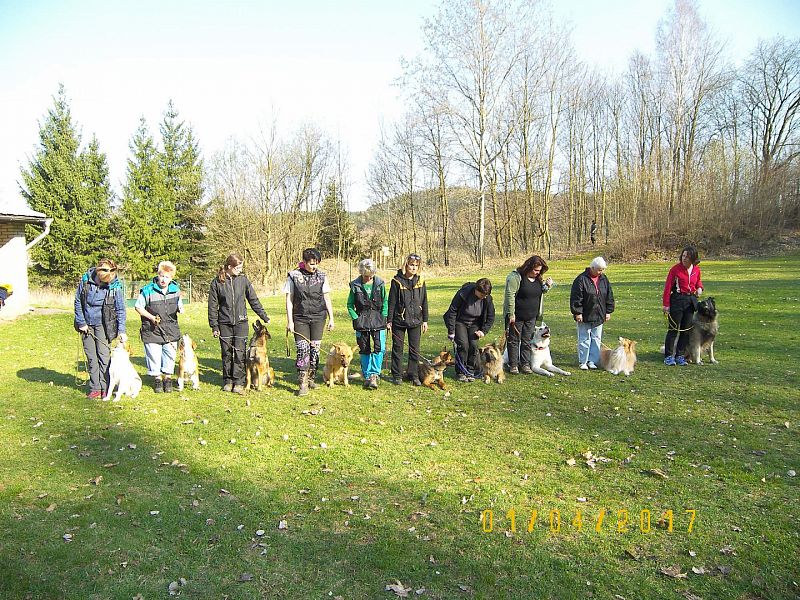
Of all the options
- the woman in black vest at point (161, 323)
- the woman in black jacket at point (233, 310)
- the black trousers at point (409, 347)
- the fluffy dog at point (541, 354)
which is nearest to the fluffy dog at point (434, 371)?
the black trousers at point (409, 347)

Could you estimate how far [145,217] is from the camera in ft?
109

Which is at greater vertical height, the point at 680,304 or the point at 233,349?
the point at 680,304

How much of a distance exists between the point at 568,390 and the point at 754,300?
11.6 m

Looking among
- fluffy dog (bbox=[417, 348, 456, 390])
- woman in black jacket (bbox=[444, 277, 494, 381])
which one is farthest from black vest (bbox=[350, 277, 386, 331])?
woman in black jacket (bbox=[444, 277, 494, 381])

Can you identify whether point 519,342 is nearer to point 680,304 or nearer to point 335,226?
point 680,304

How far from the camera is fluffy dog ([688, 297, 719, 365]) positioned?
30.0 ft

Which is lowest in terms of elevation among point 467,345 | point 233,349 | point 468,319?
point 467,345

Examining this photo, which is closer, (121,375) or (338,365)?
(121,375)

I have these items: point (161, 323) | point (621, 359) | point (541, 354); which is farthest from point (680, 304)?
point (161, 323)

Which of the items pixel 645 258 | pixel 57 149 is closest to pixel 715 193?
pixel 645 258

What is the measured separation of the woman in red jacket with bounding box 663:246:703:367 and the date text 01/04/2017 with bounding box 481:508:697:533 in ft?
18.6

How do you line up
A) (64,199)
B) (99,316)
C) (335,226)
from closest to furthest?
1. (99,316)
2. (64,199)
3. (335,226)

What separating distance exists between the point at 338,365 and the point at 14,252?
13014 mm

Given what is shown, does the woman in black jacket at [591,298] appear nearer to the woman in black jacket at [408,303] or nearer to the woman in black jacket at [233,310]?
the woman in black jacket at [408,303]
